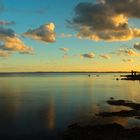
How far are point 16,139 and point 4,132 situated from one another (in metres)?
4.23

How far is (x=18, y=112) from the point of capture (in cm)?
5541

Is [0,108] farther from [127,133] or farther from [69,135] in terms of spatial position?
[127,133]

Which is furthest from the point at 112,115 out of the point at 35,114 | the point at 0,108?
the point at 0,108

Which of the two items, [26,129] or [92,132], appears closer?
[92,132]

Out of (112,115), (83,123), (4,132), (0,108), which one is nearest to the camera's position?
(4,132)

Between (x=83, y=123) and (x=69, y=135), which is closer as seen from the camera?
(x=69, y=135)

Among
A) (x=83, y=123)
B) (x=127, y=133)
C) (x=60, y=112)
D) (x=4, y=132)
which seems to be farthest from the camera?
(x=60, y=112)

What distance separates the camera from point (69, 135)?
34.4 m

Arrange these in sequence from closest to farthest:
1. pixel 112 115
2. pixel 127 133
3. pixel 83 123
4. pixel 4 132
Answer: pixel 127 133, pixel 4 132, pixel 83 123, pixel 112 115

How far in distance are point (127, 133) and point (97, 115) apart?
15.7 meters

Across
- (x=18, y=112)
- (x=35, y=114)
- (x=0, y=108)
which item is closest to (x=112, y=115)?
(x=35, y=114)

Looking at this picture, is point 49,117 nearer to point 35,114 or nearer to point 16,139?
point 35,114

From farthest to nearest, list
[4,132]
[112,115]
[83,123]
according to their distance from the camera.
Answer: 1. [112,115]
2. [83,123]
3. [4,132]

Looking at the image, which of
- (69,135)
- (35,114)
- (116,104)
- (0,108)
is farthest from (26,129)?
(116,104)
